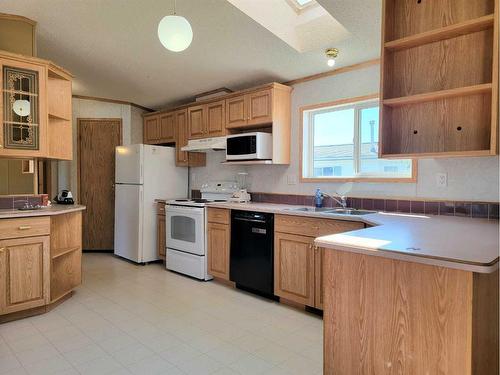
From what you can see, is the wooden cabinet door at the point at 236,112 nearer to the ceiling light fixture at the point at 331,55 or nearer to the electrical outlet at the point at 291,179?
the electrical outlet at the point at 291,179

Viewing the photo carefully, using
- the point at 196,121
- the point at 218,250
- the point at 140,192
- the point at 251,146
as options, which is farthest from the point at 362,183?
the point at 140,192

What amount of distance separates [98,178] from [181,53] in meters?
2.86

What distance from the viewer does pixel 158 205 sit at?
4555 millimetres

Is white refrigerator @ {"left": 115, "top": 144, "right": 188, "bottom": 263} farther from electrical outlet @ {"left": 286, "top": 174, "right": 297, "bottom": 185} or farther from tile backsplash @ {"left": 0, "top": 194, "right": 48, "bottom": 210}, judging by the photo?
electrical outlet @ {"left": 286, "top": 174, "right": 297, "bottom": 185}

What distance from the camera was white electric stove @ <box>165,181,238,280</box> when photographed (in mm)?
3773

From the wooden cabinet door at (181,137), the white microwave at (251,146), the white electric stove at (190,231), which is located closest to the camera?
the white microwave at (251,146)

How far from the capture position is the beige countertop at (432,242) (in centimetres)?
115

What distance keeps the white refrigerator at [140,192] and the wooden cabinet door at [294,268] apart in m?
2.18

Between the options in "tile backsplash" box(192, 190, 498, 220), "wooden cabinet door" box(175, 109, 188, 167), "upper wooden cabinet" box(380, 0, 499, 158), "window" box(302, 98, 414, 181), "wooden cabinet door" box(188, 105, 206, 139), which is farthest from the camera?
"wooden cabinet door" box(175, 109, 188, 167)

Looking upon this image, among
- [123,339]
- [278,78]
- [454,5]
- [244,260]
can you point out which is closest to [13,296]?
[123,339]

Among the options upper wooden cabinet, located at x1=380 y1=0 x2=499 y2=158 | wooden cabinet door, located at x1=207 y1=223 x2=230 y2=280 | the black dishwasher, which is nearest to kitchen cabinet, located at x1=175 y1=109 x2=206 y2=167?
wooden cabinet door, located at x1=207 y1=223 x2=230 y2=280

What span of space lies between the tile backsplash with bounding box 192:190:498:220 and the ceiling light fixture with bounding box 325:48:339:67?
4.23ft

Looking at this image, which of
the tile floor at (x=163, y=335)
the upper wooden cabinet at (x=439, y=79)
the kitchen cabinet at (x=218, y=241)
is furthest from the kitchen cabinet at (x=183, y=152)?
the upper wooden cabinet at (x=439, y=79)

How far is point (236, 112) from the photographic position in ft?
12.5
